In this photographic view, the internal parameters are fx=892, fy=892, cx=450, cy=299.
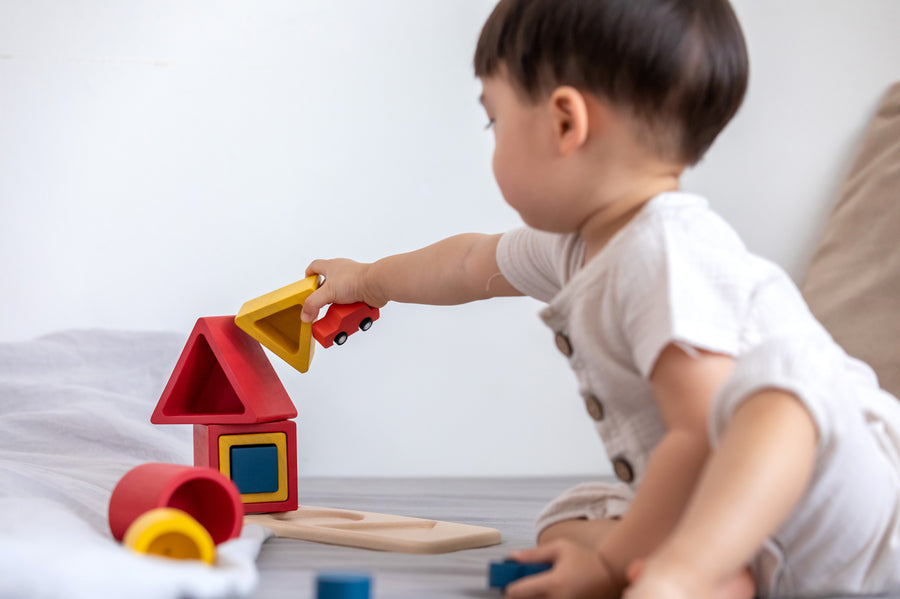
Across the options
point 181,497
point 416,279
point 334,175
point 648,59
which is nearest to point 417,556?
point 181,497

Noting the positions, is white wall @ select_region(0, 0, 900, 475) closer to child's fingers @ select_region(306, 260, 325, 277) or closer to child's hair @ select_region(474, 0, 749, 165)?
child's fingers @ select_region(306, 260, 325, 277)

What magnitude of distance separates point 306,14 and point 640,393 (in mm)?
1256

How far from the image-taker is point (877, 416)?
0.64 m

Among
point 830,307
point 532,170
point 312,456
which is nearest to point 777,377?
point 532,170

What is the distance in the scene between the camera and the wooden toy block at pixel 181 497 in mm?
685

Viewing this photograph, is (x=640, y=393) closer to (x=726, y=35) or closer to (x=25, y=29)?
(x=726, y=35)

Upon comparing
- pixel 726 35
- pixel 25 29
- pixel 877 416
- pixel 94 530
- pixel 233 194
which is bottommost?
pixel 94 530

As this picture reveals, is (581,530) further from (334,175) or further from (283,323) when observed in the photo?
(334,175)

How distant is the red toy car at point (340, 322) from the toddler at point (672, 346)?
0.92 ft

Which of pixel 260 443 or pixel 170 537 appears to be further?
pixel 260 443

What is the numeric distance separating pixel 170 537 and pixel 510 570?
226 millimetres

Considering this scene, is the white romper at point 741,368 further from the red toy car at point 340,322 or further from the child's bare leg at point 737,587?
the red toy car at point 340,322

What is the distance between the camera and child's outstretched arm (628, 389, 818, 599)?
47 centimetres

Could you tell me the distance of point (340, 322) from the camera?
0.97 m
